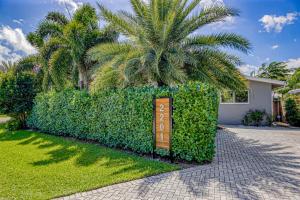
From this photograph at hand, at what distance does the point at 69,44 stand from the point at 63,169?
759 cm

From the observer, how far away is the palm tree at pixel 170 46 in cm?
854

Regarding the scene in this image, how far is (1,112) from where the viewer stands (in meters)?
15.4

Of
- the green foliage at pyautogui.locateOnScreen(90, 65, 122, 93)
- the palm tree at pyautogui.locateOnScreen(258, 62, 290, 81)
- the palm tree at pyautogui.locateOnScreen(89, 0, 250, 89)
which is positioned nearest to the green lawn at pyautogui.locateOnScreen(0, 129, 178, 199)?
the green foliage at pyautogui.locateOnScreen(90, 65, 122, 93)

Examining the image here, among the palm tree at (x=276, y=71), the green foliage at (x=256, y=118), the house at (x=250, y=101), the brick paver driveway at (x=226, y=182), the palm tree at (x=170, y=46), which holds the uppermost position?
the palm tree at (x=276, y=71)

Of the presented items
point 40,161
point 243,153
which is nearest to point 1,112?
point 40,161

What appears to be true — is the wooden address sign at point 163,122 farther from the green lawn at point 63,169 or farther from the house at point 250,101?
the house at point 250,101

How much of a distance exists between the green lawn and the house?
11508 millimetres

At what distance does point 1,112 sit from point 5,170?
1062 centimetres

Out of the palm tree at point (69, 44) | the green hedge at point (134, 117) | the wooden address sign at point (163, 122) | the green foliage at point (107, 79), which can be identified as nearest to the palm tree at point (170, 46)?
the green foliage at point (107, 79)

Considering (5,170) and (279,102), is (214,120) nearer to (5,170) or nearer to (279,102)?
(5,170)

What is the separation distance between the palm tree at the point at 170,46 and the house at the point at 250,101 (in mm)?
7983

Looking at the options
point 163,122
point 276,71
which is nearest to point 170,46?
point 163,122

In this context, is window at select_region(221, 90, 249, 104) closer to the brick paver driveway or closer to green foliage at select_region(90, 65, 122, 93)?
the brick paver driveway

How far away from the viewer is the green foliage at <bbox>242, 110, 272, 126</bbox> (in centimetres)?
1692
